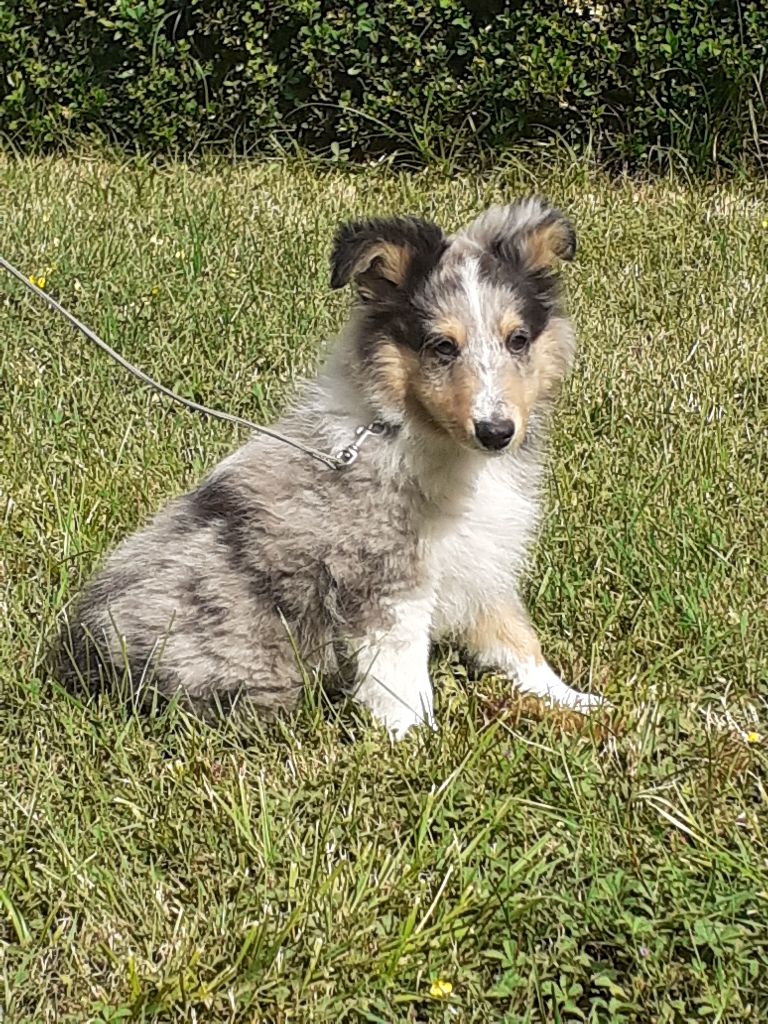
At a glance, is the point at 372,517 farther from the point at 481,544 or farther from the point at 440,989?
the point at 440,989

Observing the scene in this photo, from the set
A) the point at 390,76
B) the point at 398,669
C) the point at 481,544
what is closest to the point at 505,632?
the point at 481,544

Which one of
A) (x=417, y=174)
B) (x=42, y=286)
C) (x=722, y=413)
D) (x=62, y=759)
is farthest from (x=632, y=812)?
(x=417, y=174)

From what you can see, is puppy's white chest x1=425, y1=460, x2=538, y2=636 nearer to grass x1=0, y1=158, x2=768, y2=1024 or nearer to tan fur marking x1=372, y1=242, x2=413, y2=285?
grass x1=0, y1=158, x2=768, y2=1024

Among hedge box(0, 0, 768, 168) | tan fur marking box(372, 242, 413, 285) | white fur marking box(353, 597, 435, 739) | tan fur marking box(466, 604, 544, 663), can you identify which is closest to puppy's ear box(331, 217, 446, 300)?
tan fur marking box(372, 242, 413, 285)

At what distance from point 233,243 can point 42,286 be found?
1002 millimetres

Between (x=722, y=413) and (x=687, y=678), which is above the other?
(x=722, y=413)

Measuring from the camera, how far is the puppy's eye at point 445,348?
3.38m

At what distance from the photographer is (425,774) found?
130 inches

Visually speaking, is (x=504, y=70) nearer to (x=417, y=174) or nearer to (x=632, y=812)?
(x=417, y=174)

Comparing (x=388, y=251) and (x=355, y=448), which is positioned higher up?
(x=388, y=251)

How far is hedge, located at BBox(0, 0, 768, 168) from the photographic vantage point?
306 inches

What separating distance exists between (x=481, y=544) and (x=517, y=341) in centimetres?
57

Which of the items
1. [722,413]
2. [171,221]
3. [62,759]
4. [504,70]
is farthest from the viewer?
[504,70]

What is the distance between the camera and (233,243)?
6781 mm
